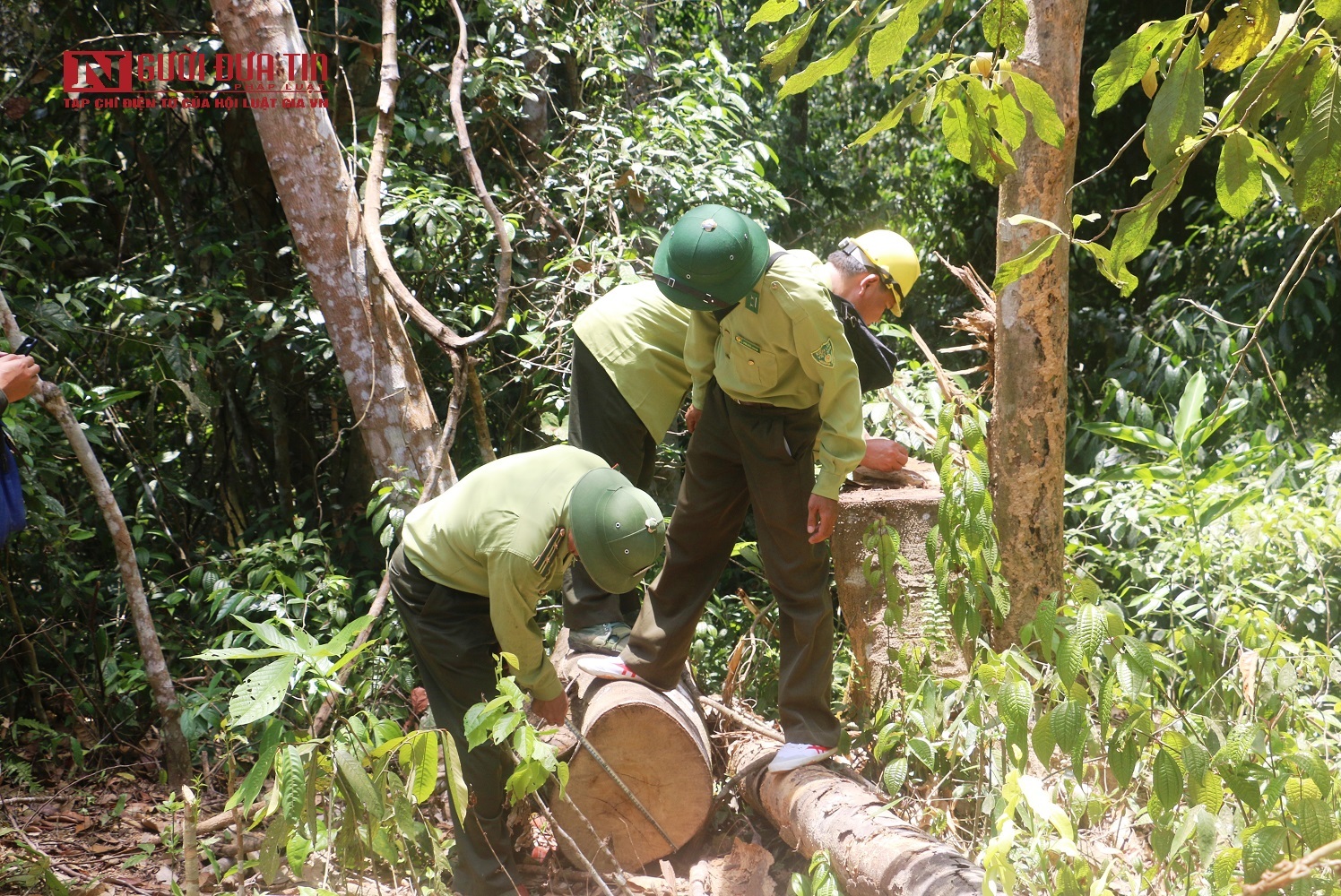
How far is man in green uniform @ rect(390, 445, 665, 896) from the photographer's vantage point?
8.42ft

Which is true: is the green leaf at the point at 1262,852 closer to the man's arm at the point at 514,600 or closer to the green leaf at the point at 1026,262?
the green leaf at the point at 1026,262

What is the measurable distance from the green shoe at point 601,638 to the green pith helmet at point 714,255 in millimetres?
1269

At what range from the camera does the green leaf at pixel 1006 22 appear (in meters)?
1.58

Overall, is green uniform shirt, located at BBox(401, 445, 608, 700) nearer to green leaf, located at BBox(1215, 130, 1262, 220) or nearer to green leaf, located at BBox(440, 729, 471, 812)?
green leaf, located at BBox(440, 729, 471, 812)

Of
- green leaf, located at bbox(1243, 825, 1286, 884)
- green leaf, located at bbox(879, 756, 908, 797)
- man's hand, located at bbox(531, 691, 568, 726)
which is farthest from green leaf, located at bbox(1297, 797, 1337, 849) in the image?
man's hand, located at bbox(531, 691, 568, 726)

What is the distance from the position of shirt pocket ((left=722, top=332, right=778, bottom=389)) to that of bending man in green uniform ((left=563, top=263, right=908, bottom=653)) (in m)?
0.50

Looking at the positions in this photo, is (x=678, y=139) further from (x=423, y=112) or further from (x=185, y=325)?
(x=185, y=325)

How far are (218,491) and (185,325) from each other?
3.43ft

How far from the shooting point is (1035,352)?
10.4ft

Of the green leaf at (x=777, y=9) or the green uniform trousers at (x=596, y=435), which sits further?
the green uniform trousers at (x=596, y=435)

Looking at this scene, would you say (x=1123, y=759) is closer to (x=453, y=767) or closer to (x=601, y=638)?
(x=453, y=767)

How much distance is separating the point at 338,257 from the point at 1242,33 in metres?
3.13

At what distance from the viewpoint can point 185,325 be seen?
464 centimetres
